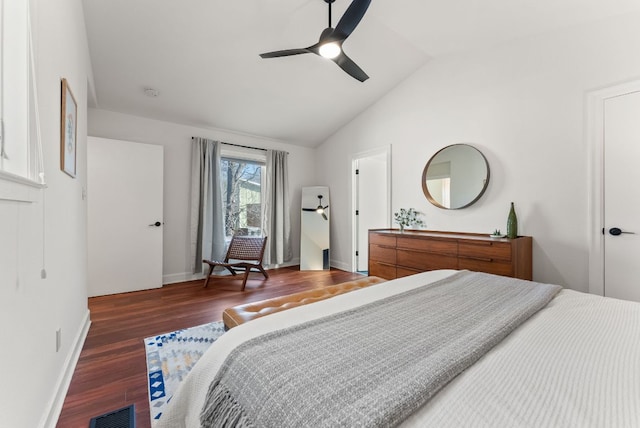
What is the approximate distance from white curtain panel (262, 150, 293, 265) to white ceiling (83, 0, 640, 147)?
37.3 inches

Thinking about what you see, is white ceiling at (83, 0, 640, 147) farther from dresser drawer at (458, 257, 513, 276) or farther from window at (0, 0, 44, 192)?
dresser drawer at (458, 257, 513, 276)

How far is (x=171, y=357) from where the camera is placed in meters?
1.90

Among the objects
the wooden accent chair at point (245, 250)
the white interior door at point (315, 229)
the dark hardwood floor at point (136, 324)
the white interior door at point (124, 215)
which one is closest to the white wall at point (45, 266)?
the dark hardwood floor at point (136, 324)

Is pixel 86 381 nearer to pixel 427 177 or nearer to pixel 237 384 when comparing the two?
pixel 237 384

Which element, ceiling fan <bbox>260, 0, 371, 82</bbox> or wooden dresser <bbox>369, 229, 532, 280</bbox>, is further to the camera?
wooden dresser <bbox>369, 229, 532, 280</bbox>

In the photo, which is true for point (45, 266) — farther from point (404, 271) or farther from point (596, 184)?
point (596, 184)

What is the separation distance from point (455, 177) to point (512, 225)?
0.83 m

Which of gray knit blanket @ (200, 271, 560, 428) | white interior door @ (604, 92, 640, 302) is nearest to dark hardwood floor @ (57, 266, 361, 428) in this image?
gray knit blanket @ (200, 271, 560, 428)

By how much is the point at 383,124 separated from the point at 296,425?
4051 millimetres

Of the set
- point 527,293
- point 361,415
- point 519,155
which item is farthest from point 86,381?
point 519,155

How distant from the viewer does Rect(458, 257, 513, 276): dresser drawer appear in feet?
7.93

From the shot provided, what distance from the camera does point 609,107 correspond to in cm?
228

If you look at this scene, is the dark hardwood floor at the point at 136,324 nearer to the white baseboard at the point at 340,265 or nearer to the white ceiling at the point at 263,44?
the white baseboard at the point at 340,265

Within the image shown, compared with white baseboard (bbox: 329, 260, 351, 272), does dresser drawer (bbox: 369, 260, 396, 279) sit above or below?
above
